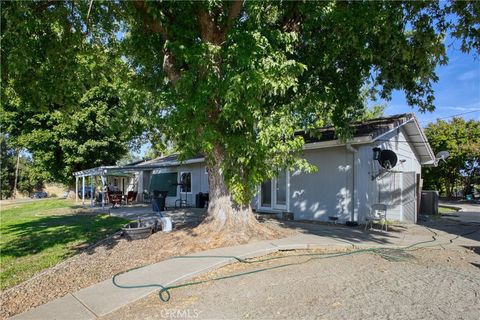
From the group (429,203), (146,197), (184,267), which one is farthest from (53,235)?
(146,197)

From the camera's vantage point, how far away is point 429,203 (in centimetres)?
1627

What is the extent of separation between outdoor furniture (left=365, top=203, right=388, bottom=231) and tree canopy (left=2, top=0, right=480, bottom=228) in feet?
8.24

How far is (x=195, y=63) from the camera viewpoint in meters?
7.55

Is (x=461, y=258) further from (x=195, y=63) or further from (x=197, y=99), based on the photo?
(x=195, y=63)

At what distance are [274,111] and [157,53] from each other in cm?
401

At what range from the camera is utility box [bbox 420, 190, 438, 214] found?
16109mm

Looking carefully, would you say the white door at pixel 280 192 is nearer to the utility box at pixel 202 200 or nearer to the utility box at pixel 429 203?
the utility box at pixel 202 200

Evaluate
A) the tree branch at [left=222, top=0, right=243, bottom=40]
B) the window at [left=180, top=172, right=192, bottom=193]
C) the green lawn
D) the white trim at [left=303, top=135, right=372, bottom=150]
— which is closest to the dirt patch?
the green lawn

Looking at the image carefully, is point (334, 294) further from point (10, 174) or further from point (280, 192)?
point (10, 174)

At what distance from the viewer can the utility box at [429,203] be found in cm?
1611

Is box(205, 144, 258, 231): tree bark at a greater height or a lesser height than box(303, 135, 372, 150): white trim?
lesser

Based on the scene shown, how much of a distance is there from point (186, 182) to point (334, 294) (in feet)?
56.1

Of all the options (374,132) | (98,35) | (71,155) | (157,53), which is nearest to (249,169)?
(157,53)

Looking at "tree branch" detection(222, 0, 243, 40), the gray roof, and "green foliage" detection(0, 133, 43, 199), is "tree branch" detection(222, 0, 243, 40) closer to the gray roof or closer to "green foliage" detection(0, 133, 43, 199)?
the gray roof
